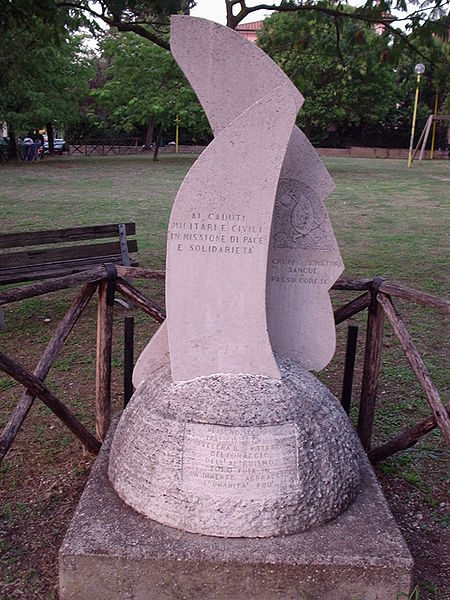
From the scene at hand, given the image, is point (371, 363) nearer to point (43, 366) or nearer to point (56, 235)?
point (43, 366)

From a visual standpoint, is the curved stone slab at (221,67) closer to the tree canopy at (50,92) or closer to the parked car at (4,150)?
the tree canopy at (50,92)

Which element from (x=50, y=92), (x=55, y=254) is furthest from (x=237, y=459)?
(x=50, y=92)

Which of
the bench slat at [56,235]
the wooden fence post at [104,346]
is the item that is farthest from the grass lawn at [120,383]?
the bench slat at [56,235]

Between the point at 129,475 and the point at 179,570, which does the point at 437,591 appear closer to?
the point at 179,570

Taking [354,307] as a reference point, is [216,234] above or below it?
above

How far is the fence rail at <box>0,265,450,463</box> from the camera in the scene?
3807 mm

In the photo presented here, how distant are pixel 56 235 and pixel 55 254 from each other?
311mm

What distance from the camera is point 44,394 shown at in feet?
13.0

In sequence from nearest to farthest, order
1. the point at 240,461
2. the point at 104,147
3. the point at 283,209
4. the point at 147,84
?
the point at 240,461, the point at 283,209, the point at 147,84, the point at 104,147

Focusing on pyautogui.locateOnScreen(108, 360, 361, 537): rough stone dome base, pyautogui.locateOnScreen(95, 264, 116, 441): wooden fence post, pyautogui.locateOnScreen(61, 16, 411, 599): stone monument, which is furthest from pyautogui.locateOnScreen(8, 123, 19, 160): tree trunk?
pyautogui.locateOnScreen(108, 360, 361, 537): rough stone dome base

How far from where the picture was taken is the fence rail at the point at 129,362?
3.81 meters

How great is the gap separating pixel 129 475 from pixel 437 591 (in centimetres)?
154

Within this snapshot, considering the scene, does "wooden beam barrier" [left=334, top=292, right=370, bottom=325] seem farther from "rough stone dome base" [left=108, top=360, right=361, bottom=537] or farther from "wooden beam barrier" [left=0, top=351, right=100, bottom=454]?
"wooden beam barrier" [left=0, top=351, right=100, bottom=454]

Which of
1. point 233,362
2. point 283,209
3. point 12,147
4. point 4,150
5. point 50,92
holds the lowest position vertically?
point 4,150
